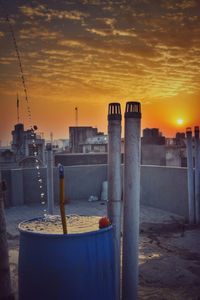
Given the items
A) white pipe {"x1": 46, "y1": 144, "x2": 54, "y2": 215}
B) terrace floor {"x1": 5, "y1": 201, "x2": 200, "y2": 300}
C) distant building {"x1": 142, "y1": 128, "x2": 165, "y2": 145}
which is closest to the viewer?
terrace floor {"x1": 5, "y1": 201, "x2": 200, "y2": 300}

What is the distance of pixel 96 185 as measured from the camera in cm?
1237

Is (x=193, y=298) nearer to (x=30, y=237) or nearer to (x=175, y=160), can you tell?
(x=30, y=237)

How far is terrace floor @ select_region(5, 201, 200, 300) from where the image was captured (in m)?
4.79

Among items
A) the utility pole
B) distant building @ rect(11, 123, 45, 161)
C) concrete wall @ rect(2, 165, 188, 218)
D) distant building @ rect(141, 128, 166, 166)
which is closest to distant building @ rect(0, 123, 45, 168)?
distant building @ rect(11, 123, 45, 161)

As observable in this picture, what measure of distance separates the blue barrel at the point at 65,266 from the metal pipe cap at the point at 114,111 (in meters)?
1.09

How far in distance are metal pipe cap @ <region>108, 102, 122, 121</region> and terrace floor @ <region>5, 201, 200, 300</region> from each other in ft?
8.53

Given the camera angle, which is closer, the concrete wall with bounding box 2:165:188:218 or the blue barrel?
the blue barrel

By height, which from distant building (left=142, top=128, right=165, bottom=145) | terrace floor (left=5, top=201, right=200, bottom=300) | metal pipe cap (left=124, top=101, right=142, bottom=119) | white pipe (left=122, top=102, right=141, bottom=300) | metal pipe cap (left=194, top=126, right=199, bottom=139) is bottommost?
terrace floor (left=5, top=201, right=200, bottom=300)

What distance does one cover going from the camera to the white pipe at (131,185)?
317cm

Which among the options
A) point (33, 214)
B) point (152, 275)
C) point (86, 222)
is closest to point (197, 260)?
point (152, 275)

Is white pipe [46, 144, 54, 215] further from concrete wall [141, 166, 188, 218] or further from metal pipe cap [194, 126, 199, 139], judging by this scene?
metal pipe cap [194, 126, 199, 139]

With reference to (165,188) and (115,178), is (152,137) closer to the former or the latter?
(165,188)

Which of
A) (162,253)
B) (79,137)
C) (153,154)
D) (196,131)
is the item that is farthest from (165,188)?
(79,137)

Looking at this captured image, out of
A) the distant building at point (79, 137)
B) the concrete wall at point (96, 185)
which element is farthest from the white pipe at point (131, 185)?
the distant building at point (79, 137)
